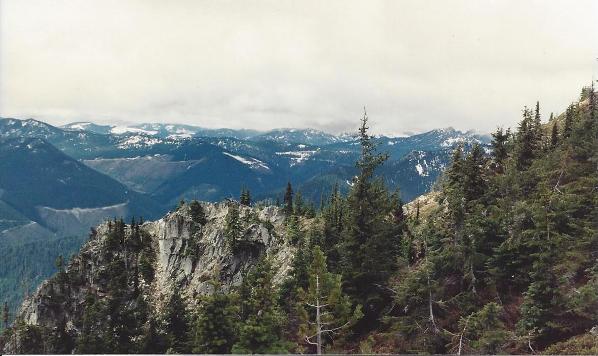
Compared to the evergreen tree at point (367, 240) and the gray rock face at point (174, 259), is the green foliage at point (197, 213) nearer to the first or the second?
the gray rock face at point (174, 259)

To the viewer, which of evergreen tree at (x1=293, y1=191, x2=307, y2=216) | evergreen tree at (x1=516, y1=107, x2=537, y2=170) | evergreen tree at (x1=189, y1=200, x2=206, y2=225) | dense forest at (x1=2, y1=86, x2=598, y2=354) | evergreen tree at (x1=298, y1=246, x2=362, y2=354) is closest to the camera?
Answer: dense forest at (x1=2, y1=86, x2=598, y2=354)

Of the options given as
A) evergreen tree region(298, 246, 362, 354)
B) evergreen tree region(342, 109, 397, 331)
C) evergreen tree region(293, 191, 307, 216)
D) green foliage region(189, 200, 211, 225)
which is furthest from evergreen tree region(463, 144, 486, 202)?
green foliage region(189, 200, 211, 225)

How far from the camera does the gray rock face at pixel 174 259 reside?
94.8m

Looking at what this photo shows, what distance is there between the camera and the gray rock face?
94812mm

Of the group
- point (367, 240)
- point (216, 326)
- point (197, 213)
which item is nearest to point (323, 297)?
point (216, 326)

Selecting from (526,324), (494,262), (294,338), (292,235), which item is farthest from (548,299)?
(292,235)

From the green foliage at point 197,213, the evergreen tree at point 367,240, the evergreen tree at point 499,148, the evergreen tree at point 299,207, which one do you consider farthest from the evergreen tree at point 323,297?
the green foliage at point 197,213

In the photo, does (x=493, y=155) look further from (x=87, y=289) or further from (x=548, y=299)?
(x=87, y=289)

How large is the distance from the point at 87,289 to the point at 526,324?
371 ft

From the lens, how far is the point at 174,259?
107125mm

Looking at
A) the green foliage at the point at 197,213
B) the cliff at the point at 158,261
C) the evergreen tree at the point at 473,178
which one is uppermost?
the evergreen tree at the point at 473,178

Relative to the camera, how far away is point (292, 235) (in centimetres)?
8656

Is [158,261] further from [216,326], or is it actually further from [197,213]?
[216,326]

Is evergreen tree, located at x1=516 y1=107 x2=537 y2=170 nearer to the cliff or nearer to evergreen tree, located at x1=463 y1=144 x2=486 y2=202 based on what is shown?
evergreen tree, located at x1=463 y1=144 x2=486 y2=202
